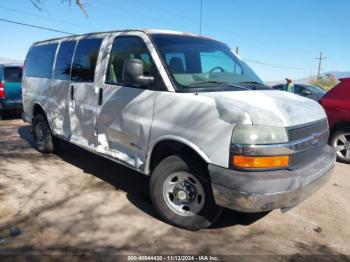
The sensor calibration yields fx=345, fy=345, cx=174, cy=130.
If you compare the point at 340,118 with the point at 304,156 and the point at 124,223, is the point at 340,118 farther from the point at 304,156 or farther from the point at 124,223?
the point at 124,223

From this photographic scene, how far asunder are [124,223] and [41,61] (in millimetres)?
3917

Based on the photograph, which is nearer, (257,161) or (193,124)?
(257,161)

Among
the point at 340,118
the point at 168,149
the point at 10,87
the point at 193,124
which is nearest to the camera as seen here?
the point at 193,124

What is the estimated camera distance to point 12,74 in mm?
10836

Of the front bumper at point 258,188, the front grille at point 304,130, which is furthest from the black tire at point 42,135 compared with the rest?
the front grille at point 304,130

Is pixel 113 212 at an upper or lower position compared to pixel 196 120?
lower

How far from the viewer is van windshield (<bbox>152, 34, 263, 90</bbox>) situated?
3.90 metres

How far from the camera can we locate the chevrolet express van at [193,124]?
3.15 metres

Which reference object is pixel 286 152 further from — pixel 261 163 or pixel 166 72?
pixel 166 72

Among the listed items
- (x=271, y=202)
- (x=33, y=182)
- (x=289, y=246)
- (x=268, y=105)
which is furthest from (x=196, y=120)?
(x=33, y=182)

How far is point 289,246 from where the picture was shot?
11.7ft

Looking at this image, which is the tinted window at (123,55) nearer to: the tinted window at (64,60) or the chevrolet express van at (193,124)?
the chevrolet express van at (193,124)

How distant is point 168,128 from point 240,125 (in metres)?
0.87

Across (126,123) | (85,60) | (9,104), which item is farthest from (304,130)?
(9,104)
